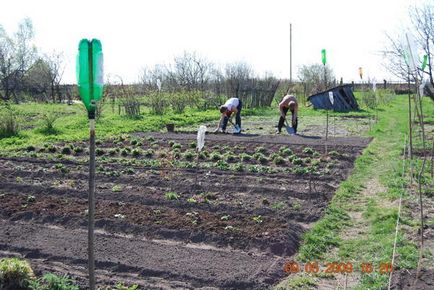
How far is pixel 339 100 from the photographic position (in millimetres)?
24156

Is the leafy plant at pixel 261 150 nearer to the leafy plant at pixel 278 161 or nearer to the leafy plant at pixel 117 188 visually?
the leafy plant at pixel 278 161

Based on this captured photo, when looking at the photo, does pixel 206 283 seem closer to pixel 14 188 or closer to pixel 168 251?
pixel 168 251

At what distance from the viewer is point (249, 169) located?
8867mm

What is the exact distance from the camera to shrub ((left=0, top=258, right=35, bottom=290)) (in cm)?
374

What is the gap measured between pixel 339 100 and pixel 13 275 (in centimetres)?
2206

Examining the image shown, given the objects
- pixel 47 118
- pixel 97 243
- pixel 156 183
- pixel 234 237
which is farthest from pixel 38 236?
pixel 47 118

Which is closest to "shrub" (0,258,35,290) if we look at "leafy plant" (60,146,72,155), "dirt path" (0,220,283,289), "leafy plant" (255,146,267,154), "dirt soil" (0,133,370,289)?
"dirt soil" (0,133,370,289)

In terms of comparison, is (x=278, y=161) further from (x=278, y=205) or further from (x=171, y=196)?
(x=171, y=196)

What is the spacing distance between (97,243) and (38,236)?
75 cm

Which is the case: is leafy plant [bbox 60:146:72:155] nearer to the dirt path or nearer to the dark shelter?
the dirt path

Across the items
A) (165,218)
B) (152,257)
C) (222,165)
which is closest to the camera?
(152,257)

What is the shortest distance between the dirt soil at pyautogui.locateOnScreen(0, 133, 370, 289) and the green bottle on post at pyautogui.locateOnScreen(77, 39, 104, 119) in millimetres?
1878

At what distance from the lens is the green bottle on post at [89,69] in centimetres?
275

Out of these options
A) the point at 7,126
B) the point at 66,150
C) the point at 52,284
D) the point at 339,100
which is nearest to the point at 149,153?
the point at 66,150
